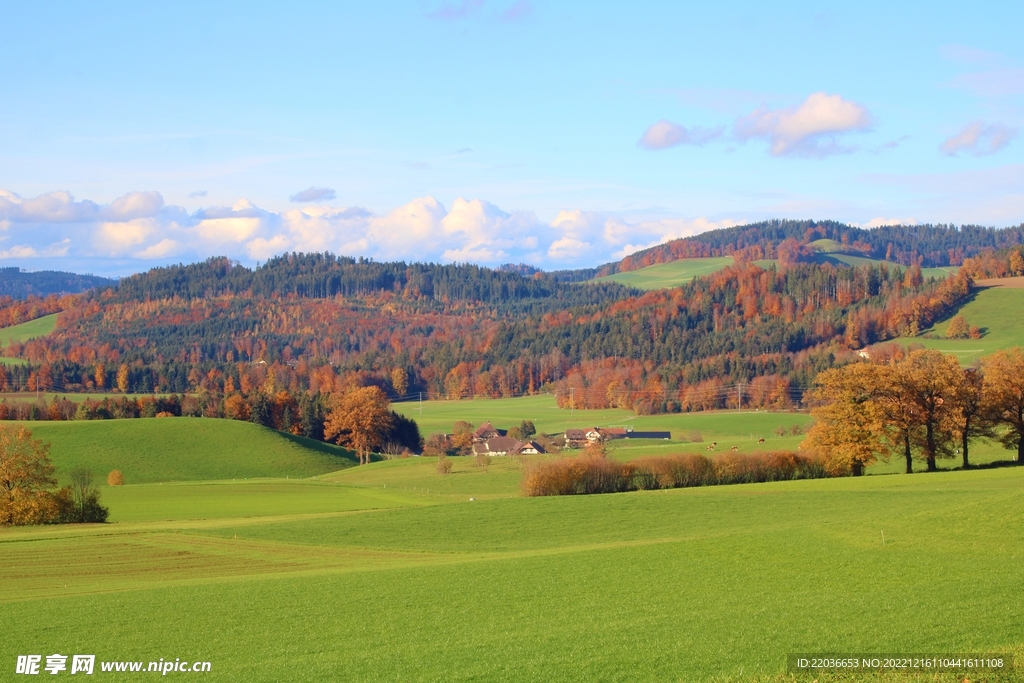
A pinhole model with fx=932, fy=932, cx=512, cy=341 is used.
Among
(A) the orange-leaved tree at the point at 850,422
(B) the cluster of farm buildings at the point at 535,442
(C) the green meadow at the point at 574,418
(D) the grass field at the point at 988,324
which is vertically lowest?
(B) the cluster of farm buildings at the point at 535,442

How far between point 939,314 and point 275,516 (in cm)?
13740

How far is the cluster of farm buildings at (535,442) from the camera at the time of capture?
102125 mm

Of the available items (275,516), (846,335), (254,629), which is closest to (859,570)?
(254,629)

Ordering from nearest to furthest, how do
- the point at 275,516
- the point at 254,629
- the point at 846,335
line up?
the point at 254,629 → the point at 275,516 → the point at 846,335

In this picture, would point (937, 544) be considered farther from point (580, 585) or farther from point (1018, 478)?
point (1018, 478)

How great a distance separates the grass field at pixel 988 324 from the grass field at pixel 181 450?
95.1 m

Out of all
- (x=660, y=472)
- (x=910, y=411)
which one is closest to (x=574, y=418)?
(x=910, y=411)

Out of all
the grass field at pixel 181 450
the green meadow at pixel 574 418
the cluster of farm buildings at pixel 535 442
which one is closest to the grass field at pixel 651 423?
the green meadow at pixel 574 418

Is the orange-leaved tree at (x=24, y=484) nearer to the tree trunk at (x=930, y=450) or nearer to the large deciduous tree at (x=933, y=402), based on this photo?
the large deciduous tree at (x=933, y=402)

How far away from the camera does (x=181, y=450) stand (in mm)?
90875

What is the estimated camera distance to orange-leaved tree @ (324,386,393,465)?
104875 mm

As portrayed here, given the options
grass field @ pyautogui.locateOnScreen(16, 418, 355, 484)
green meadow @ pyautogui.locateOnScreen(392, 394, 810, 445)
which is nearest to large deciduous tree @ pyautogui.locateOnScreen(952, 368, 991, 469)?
green meadow @ pyautogui.locateOnScreen(392, 394, 810, 445)

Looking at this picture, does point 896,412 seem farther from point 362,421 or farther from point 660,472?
point 362,421

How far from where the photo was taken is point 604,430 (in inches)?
4321
